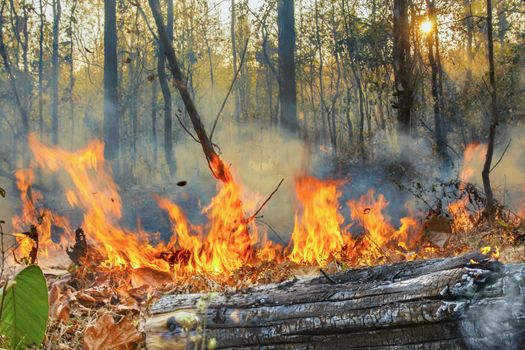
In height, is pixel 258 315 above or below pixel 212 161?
below

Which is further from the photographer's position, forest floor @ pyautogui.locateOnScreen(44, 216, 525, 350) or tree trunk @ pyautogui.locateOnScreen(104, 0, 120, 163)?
tree trunk @ pyautogui.locateOnScreen(104, 0, 120, 163)

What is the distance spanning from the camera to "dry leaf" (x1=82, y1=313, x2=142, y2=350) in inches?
108

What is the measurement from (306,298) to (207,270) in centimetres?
239

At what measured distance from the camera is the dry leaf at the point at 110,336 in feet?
9.00

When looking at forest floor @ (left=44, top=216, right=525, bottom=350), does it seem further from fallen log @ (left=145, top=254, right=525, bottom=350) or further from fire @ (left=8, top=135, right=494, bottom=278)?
fallen log @ (left=145, top=254, right=525, bottom=350)

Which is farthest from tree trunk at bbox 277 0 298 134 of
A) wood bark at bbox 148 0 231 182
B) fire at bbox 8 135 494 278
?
wood bark at bbox 148 0 231 182

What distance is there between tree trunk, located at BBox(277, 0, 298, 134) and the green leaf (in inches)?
361

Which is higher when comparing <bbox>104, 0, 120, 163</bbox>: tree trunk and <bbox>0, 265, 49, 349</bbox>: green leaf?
<bbox>104, 0, 120, 163</bbox>: tree trunk

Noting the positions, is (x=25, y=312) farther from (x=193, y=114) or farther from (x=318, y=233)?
(x=318, y=233)

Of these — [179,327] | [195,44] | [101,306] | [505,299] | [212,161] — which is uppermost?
[195,44]

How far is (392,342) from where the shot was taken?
205 cm

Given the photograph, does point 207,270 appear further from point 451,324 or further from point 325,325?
Answer: point 451,324

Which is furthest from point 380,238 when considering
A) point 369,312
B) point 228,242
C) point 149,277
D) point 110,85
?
point 110,85

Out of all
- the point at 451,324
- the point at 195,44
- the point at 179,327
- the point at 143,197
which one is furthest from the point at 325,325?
the point at 195,44
